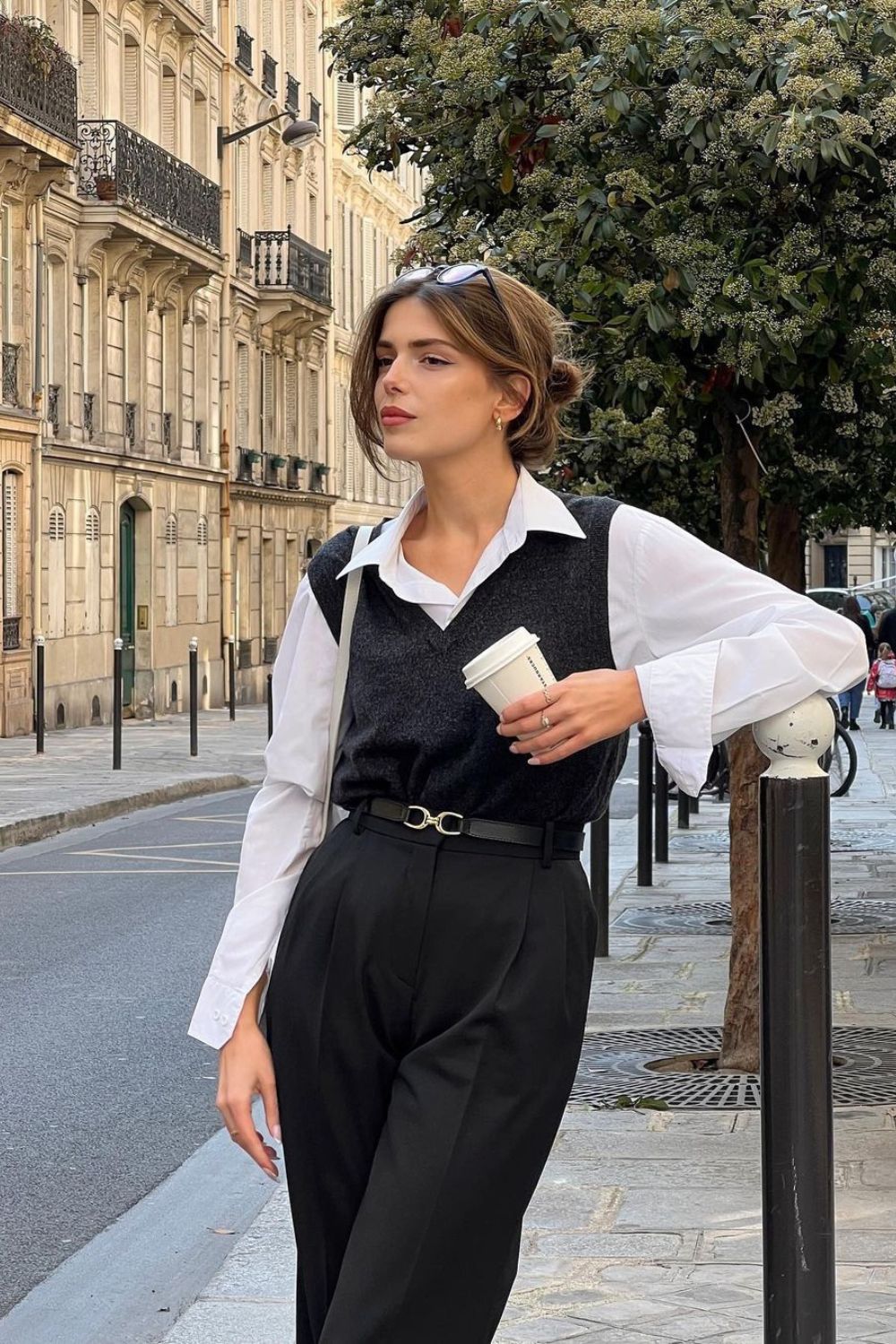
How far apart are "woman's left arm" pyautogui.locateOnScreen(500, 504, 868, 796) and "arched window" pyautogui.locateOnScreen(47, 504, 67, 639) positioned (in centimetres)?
2665

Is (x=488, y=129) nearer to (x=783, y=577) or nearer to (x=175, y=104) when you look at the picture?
(x=783, y=577)

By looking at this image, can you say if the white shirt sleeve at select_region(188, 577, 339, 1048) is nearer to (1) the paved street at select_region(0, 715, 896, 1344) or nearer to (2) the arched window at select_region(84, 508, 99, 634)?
(1) the paved street at select_region(0, 715, 896, 1344)

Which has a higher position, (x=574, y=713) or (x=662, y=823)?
(x=574, y=713)

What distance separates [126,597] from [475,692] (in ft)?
101

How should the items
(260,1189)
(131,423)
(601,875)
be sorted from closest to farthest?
(260,1189)
(601,875)
(131,423)

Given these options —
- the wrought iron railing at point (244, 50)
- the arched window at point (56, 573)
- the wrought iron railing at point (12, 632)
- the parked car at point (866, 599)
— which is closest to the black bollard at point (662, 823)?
the wrought iron railing at point (12, 632)

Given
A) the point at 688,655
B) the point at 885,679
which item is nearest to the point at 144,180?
the point at 885,679

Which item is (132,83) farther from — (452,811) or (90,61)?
(452,811)

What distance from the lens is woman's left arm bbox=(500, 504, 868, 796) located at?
2434 millimetres

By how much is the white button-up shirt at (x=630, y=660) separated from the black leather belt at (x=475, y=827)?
28mm

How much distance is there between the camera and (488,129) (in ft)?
22.4

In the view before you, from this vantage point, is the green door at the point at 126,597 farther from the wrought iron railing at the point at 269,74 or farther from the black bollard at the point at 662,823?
the black bollard at the point at 662,823

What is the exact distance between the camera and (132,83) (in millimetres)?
33625

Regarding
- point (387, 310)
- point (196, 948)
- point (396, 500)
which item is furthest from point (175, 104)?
point (387, 310)
